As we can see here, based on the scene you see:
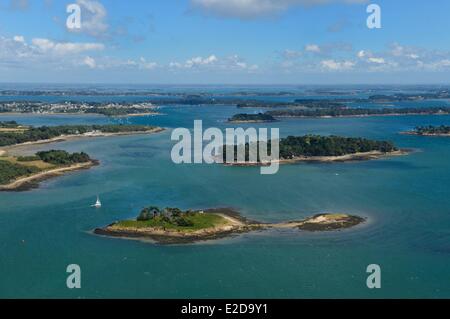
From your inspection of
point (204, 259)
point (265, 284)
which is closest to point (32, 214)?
point (204, 259)

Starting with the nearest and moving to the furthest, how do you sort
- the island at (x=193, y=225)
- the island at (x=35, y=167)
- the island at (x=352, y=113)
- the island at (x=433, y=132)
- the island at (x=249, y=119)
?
the island at (x=193, y=225) → the island at (x=35, y=167) → the island at (x=433, y=132) → the island at (x=249, y=119) → the island at (x=352, y=113)

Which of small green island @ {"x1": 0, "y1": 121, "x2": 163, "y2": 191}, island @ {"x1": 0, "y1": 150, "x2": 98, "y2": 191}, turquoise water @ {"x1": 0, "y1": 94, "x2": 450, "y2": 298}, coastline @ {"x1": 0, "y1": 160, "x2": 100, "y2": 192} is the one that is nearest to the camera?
turquoise water @ {"x1": 0, "y1": 94, "x2": 450, "y2": 298}

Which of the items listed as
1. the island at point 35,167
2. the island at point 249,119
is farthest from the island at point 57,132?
the island at point 249,119

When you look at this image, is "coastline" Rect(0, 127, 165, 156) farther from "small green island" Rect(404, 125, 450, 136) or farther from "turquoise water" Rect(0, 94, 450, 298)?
"small green island" Rect(404, 125, 450, 136)

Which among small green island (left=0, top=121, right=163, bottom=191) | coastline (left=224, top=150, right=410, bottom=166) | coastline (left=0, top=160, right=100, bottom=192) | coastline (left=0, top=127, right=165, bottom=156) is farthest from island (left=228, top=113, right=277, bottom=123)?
coastline (left=0, top=160, right=100, bottom=192)

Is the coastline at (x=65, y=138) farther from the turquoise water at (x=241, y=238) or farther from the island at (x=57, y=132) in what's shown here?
the turquoise water at (x=241, y=238)

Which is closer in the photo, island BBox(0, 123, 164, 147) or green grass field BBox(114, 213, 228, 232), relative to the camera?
green grass field BBox(114, 213, 228, 232)

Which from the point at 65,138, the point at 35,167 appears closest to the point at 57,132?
the point at 65,138

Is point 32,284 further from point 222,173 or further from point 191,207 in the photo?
point 222,173
